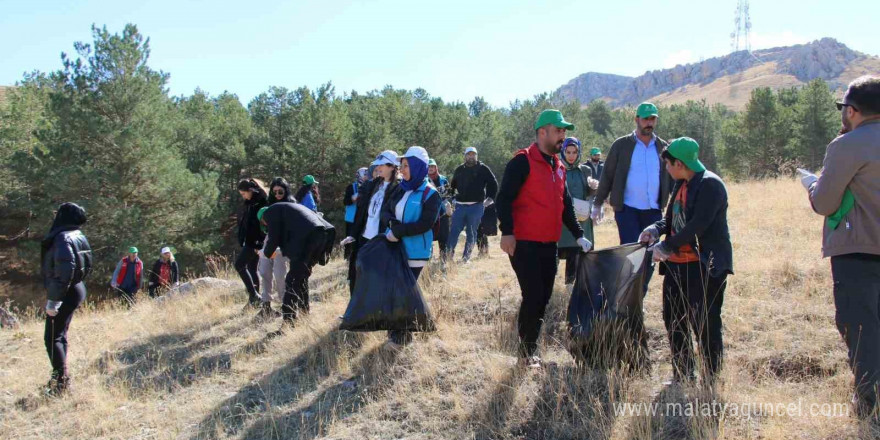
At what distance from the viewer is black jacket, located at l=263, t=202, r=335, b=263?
5664 mm

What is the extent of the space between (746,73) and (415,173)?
566 ft

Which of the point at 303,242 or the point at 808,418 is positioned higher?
the point at 303,242

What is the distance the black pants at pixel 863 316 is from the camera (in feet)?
8.89

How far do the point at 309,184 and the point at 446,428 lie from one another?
553 cm

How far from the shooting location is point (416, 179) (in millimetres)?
4543

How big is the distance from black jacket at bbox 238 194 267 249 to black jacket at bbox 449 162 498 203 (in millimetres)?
2691

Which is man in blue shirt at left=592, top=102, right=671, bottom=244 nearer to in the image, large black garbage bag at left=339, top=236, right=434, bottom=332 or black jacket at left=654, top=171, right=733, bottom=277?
black jacket at left=654, top=171, right=733, bottom=277

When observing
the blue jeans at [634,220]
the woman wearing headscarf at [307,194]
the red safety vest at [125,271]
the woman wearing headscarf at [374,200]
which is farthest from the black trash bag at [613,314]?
the red safety vest at [125,271]

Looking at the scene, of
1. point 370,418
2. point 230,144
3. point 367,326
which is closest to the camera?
point 370,418

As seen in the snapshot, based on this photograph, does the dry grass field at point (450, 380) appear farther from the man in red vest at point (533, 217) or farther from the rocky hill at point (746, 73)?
the rocky hill at point (746, 73)

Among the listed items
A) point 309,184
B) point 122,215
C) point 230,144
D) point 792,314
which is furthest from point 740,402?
point 230,144

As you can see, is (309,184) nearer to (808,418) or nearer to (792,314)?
(792,314)

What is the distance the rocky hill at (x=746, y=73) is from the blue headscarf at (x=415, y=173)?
11189 cm

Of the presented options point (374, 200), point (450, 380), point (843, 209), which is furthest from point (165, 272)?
point (843, 209)
